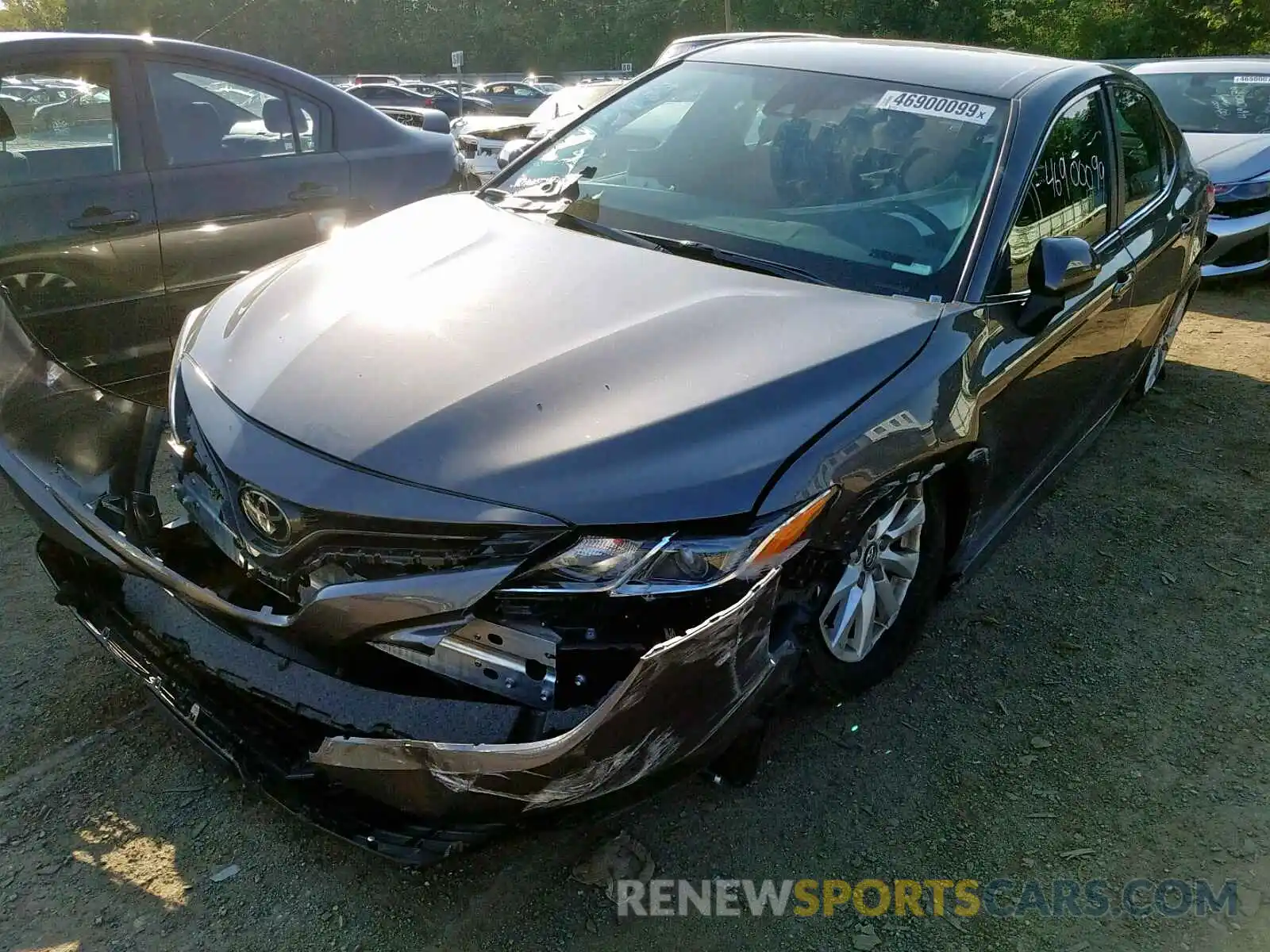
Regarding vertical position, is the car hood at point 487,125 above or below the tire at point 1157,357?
above

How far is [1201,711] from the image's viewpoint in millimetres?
2863

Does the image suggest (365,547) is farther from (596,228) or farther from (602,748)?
(596,228)

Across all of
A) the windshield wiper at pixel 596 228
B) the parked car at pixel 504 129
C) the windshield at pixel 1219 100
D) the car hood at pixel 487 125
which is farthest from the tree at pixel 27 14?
the windshield wiper at pixel 596 228

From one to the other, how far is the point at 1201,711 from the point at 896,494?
4.14ft

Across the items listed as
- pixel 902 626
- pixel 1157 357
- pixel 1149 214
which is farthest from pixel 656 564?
pixel 1157 357

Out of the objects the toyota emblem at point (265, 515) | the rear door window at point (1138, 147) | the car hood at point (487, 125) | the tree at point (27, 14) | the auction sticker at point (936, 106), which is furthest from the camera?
the tree at point (27, 14)

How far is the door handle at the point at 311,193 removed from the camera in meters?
4.55

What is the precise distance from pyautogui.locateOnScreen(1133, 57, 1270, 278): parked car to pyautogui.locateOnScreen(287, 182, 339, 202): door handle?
5.52 meters

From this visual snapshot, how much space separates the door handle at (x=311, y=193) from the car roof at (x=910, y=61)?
1.91 meters

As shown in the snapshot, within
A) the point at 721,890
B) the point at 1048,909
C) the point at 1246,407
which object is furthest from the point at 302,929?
the point at 1246,407

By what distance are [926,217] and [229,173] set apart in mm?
3007

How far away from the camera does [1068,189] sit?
10.3 feet

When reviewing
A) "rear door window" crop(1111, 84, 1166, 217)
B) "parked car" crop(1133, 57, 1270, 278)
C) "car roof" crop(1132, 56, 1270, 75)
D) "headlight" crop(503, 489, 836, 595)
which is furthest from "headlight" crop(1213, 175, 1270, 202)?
"headlight" crop(503, 489, 836, 595)

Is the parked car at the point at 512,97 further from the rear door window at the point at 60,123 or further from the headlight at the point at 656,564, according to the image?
the headlight at the point at 656,564
